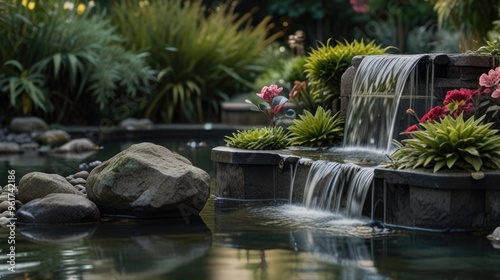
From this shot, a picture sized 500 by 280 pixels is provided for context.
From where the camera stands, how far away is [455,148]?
31.5 ft

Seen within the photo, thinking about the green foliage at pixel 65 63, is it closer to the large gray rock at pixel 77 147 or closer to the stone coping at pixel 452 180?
the large gray rock at pixel 77 147

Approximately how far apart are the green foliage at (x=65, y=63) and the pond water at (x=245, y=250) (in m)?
10.5

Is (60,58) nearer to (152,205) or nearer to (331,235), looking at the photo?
(152,205)

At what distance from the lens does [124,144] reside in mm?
19688

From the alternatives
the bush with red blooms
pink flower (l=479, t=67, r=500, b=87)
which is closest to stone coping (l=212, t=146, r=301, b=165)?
the bush with red blooms

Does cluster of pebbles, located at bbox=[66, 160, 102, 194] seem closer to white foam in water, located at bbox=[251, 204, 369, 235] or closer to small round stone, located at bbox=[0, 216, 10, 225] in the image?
small round stone, located at bbox=[0, 216, 10, 225]

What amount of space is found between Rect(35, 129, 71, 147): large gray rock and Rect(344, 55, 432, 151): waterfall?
7320 mm

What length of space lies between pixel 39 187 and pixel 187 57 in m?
12.6

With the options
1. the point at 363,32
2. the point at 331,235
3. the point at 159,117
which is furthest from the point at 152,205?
the point at 363,32

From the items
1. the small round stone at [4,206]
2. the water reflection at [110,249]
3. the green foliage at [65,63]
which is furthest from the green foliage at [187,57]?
the water reflection at [110,249]

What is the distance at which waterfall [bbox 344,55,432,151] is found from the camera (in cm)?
1202

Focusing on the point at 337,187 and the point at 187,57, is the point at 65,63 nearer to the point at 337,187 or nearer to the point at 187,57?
the point at 187,57

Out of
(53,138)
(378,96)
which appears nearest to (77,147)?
(53,138)

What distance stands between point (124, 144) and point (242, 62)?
470cm
